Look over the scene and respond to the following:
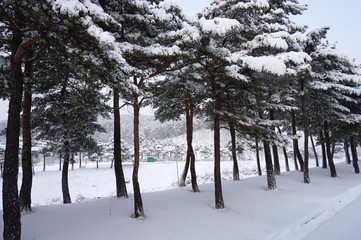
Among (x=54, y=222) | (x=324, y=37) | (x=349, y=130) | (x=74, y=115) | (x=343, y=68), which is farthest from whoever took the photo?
(x=349, y=130)

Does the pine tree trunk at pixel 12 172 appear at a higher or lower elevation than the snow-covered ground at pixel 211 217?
higher

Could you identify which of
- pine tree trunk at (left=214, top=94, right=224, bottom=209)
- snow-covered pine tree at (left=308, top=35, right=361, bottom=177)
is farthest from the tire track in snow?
snow-covered pine tree at (left=308, top=35, right=361, bottom=177)

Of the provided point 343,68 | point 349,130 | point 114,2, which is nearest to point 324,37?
point 343,68

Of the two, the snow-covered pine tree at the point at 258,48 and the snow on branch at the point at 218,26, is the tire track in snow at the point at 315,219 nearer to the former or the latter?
the snow-covered pine tree at the point at 258,48

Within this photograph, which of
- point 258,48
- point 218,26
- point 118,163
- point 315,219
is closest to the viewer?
point 218,26

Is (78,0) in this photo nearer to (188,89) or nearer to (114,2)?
(114,2)

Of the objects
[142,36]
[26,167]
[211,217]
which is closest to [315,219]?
[211,217]

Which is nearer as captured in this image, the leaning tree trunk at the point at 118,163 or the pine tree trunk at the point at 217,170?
the pine tree trunk at the point at 217,170

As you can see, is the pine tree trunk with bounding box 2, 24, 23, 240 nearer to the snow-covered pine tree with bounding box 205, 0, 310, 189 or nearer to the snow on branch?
the snow on branch

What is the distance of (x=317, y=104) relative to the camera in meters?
20.3

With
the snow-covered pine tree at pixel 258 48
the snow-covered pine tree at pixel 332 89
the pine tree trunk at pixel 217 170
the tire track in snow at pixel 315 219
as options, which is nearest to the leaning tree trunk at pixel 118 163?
the pine tree trunk at pixel 217 170

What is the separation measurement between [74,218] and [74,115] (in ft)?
16.0

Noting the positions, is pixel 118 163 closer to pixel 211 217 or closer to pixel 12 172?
pixel 211 217

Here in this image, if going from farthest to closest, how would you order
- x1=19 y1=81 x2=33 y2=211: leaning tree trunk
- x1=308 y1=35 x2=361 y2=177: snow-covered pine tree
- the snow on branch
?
x1=308 y1=35 x2=361 y2=177: snow-covered pine tree < x1=19 y1=81 x2=33 y2=211: leaning tree trunk < the snow on branch
